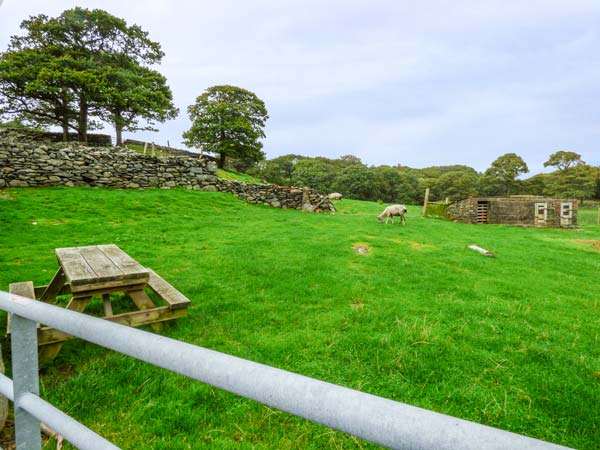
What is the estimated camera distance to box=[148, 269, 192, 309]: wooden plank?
3.97 metres

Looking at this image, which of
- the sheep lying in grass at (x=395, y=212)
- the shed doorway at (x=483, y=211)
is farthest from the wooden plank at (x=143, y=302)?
the shed doorway at (x=483, y=211)

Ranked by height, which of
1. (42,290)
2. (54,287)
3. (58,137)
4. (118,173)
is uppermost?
(58,137)

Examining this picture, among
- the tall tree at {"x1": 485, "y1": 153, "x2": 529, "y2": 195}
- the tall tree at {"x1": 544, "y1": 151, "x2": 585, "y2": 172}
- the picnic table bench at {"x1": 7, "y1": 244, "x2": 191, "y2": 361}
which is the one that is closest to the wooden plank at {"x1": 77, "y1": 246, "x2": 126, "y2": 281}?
the picnic table bench at {"x1": 7, "y1": 244, "x2": 191, "y2": 361}

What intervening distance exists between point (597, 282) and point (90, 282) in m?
9.94

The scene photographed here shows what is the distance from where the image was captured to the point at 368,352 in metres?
3.71

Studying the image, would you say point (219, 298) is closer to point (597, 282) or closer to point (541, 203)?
point (597, 282)

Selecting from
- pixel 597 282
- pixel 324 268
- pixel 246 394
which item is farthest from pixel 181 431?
pixel 597 282

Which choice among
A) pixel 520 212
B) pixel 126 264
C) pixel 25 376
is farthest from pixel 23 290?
pixel 520 212

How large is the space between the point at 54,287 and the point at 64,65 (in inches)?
1074

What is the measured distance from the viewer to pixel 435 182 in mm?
58656

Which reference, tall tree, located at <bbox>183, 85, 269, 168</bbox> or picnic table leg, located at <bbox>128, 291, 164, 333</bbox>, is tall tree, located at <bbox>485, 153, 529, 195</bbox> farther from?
picnic table leg, located at <bbox>128, 291, 164, 333</bbox>

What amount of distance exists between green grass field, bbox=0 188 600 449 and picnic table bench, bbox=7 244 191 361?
0.30 meters

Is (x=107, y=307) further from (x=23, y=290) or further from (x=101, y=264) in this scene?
(x=23, y=290)

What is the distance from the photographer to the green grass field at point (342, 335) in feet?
8.80
